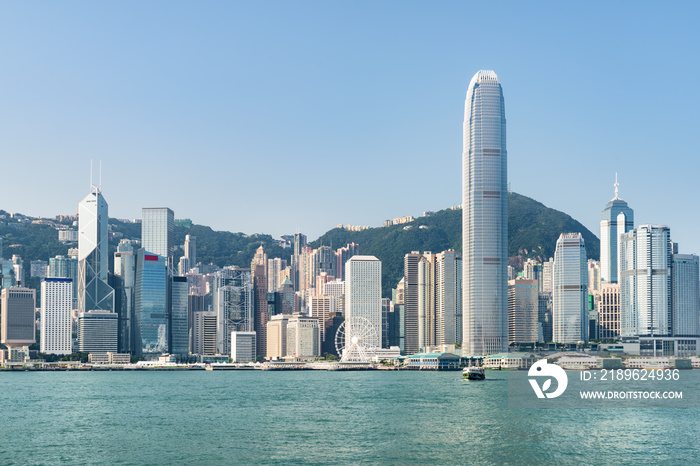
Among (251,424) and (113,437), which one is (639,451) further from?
(113,437)

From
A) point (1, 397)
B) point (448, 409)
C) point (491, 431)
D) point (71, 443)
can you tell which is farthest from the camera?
point (1, 397)

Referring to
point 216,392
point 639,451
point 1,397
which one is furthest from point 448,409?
point 1,397

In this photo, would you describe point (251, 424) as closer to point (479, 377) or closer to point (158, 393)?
point (158, 393)

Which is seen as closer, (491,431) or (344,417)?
(491,431)

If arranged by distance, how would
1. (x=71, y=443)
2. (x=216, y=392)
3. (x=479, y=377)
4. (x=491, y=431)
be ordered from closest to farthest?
(x=71, y=443) < (x=491, y=431) < (x=216, y=392) < (x=479, y=377)

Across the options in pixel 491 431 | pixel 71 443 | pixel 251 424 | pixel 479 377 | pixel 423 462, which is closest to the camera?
pixel 423 462

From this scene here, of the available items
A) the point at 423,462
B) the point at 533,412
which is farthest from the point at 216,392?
the point at 423,462
